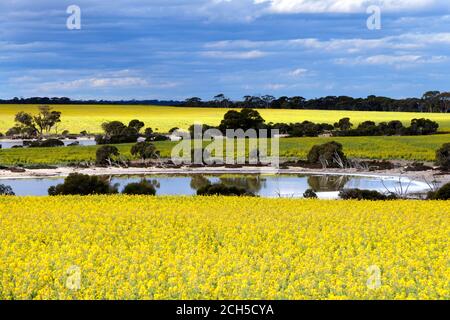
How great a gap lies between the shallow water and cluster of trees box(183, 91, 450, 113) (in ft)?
339

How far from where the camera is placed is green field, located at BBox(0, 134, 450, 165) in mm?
58866

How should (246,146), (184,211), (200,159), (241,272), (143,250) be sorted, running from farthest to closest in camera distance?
1. (246,146)
2. (200,159)
3. (184,211)
4. (143,250)
5. (241,272)

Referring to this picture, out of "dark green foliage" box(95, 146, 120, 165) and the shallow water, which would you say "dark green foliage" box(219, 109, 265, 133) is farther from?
the shallow water

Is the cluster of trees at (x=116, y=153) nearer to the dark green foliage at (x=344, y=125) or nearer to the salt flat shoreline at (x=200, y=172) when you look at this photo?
the salt flat shoreline at (x=200, y=172)

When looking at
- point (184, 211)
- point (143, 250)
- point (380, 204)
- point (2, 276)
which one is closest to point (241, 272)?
point (143, 250)

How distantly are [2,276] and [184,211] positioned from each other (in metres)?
Result: 8.00

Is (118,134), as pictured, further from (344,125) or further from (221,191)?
(221,191)

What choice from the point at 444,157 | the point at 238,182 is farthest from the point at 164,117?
the point at 238,182

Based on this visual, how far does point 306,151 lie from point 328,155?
10.2 metres

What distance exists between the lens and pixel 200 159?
59.0 metres

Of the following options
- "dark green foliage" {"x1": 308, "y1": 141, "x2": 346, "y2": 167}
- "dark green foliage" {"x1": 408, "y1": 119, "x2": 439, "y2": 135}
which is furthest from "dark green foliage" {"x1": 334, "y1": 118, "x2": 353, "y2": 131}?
"dark green foliage" {"x1": 308, "y1": 141, "x2": 346, "y2": 167}

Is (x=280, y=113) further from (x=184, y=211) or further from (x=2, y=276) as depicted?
(x=2, y=276)

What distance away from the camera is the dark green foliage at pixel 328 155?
174 feet

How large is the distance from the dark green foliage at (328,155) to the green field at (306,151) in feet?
17.1
